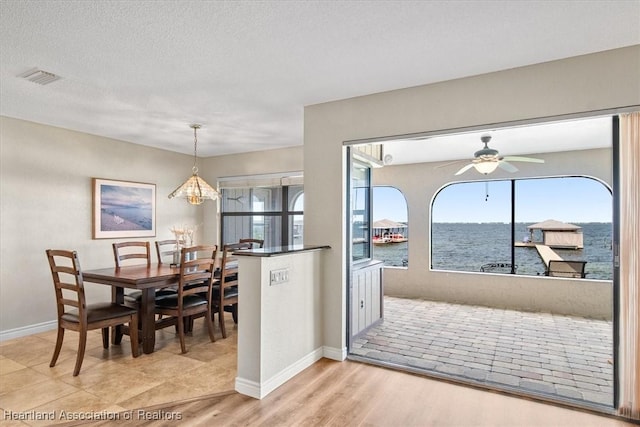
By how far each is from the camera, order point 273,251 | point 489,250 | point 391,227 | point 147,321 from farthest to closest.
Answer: point 489,250
point 391,227
point 147,321
point 273,251

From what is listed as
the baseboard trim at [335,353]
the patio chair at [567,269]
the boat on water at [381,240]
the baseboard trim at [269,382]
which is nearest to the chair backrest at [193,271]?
the baseboard trim at [269,382]

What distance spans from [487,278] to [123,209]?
5714mm

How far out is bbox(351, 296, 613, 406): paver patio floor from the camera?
9.58 feet

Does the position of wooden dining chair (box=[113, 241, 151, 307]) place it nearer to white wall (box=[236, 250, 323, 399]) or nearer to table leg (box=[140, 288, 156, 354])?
table leg (box=[140, 288, 156, 354])

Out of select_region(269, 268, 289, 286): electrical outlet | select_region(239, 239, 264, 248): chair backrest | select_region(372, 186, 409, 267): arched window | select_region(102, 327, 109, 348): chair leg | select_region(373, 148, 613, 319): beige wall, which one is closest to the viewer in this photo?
select_region(269, 268, 289, 286): electrical outlet

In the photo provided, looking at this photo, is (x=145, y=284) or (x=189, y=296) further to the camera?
(x=189, y=296)

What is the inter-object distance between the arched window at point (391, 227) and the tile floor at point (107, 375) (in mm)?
3785

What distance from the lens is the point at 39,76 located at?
2.82 m

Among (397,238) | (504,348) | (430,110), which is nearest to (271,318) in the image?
(430,110)

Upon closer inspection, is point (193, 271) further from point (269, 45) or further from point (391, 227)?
point (391, 227)

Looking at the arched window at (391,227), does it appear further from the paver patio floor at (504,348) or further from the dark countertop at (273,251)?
the dark countertop at (273,251)

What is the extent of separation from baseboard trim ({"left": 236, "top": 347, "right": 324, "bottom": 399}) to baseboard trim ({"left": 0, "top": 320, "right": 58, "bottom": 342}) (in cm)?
309

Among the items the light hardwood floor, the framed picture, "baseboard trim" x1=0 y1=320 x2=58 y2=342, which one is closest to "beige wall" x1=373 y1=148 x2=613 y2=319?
the light hardwood floor

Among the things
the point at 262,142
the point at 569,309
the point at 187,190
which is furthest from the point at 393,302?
the point at 187,190
